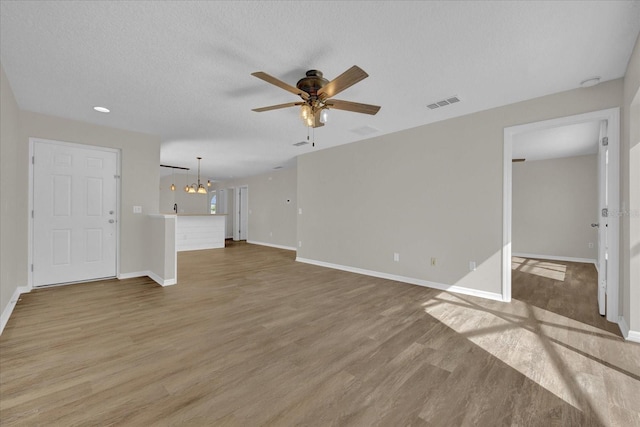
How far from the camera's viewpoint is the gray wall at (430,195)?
344 centimetres

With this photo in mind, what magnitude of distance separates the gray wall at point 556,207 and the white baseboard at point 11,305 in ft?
30.9

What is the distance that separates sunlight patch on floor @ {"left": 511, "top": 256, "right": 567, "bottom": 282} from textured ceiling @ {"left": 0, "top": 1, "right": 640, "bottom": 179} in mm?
3501

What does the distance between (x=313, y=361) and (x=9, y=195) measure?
396 cm

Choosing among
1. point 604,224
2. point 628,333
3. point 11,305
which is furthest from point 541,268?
point 11,305

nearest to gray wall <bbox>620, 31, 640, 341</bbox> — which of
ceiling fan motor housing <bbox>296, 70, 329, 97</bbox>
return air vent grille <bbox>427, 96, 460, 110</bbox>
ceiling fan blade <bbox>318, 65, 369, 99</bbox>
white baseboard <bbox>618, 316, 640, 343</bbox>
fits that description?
white baseboard <bbox>618, 316, 640, 343</bbox>

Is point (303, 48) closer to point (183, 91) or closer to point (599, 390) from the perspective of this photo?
point (183, 91)

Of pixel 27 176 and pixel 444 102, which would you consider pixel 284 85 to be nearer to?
pixel 444 102

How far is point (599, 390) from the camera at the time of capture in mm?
1700

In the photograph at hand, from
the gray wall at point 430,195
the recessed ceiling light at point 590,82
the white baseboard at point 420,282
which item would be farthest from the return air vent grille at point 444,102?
the white baseboard at point 420,282

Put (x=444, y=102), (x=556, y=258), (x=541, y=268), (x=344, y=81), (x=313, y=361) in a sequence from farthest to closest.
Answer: (x=556, y=258)
(x=541, y=268)
(x=444, y=102)
(x=344, y=81)
(x=313, y=361)

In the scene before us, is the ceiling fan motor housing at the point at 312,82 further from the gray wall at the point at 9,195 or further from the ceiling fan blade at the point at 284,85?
the gray wall at the point at 9,195

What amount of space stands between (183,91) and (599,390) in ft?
14.6

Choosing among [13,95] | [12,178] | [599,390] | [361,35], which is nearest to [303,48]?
[361,35]

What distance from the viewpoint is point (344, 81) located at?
7.27ft
